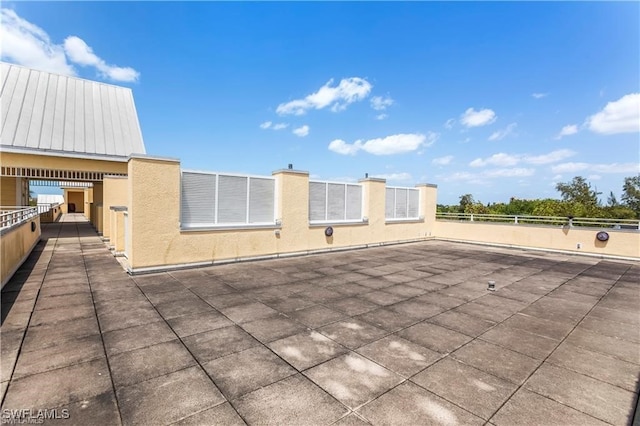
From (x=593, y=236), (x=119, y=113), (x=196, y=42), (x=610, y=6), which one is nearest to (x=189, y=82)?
(x=196, y=42)

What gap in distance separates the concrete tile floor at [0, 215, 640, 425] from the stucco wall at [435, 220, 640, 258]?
5997 mm

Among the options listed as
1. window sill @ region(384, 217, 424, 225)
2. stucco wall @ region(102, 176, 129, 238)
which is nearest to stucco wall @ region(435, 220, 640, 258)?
window sill @ region(384, 217, 424, 225)

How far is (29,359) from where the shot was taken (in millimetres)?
3416

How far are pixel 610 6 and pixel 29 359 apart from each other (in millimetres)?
16900

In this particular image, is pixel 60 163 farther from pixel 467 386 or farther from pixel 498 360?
pixel 498 360

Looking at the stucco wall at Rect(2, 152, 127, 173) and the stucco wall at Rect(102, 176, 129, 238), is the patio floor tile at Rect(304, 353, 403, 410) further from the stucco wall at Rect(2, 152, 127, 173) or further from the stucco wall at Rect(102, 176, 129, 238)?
the stucco wall at Rect(2, 152, 127, 173)

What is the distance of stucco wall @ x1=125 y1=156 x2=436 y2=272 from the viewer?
24.7 feet

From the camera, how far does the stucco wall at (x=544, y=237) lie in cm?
1141

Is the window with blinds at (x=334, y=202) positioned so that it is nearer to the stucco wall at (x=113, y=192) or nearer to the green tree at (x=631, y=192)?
the stucco wall at (x=113, y=192)

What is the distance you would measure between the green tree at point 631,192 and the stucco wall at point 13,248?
59799mm

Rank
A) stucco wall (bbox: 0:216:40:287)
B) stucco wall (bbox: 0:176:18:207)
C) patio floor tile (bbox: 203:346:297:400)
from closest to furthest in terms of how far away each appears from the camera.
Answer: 1. patio floor tile (bbox: 203:346:297:400)
2. stucco wall (bbox: 0:216:40:287)
3. stucco wall (bbox: 0:176:18:207)

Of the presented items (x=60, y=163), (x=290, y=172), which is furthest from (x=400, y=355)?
(x=60, y=163)

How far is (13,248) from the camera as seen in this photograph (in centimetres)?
741

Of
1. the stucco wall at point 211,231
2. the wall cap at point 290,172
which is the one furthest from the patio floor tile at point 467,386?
the wall cap at point 290,172
